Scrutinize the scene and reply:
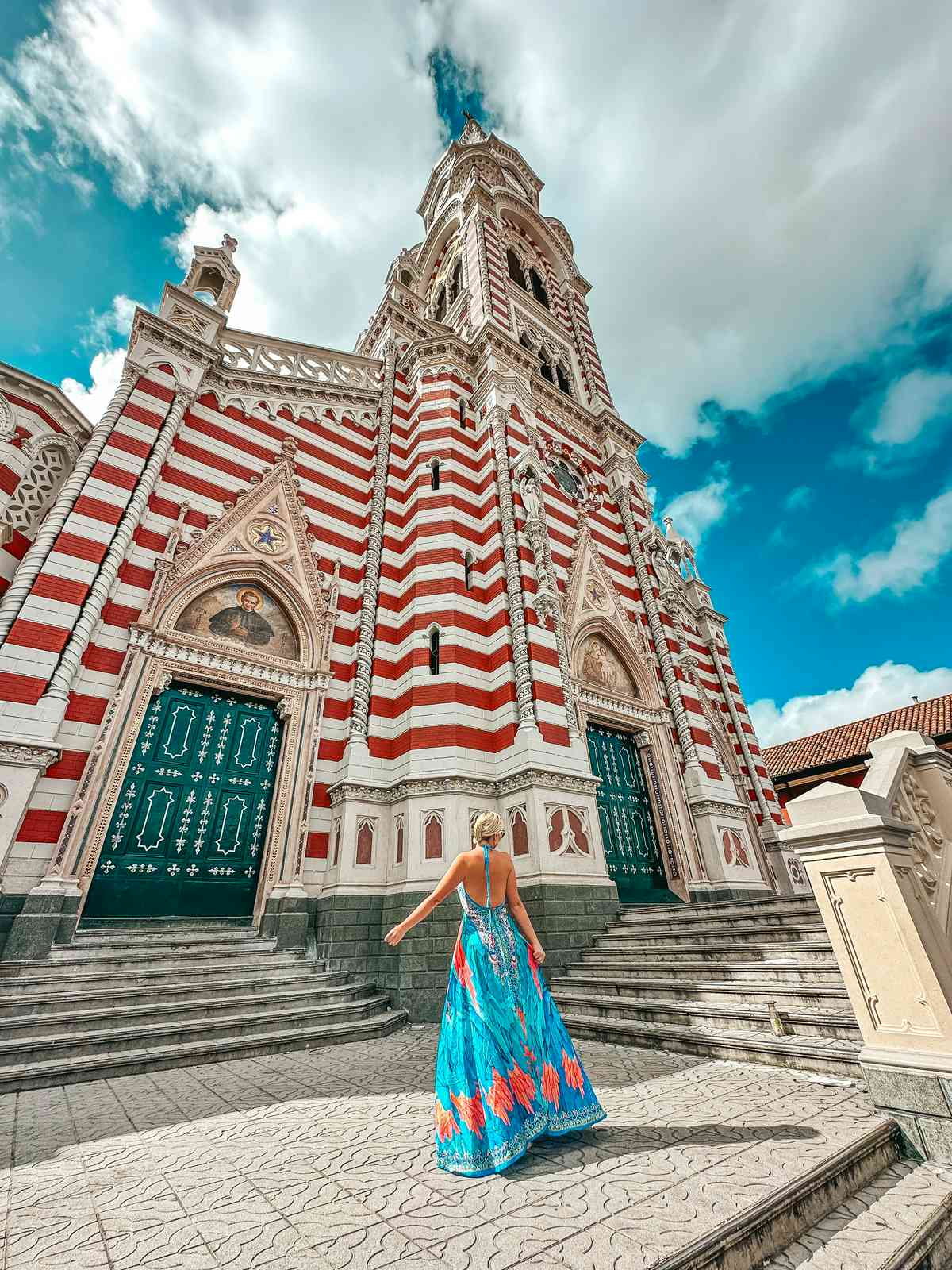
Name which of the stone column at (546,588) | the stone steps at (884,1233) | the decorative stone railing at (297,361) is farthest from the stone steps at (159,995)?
the decorative stone railing at (297,361)

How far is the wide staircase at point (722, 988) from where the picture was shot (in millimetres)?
4766

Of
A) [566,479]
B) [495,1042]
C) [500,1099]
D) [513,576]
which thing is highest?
[566,479]

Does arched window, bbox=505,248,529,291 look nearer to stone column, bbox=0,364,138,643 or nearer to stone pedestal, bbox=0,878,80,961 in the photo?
stone column, bbox=0,364,138,643

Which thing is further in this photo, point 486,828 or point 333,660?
point 333,660

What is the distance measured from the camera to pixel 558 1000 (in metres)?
7.00

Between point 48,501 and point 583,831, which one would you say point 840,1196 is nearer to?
point 583,831

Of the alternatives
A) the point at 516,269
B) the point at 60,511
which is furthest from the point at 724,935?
the point at 516,269

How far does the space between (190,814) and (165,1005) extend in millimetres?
2887

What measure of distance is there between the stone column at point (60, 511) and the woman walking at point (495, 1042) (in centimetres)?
723

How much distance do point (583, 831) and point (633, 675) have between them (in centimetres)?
498

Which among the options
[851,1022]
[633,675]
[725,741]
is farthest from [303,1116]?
[725,741]

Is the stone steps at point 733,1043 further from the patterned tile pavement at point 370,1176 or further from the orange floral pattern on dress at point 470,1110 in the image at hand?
the orange floral pattern on dress at point 470,1110

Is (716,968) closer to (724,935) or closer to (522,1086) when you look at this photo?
(724,935)

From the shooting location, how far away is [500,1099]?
120 inches
